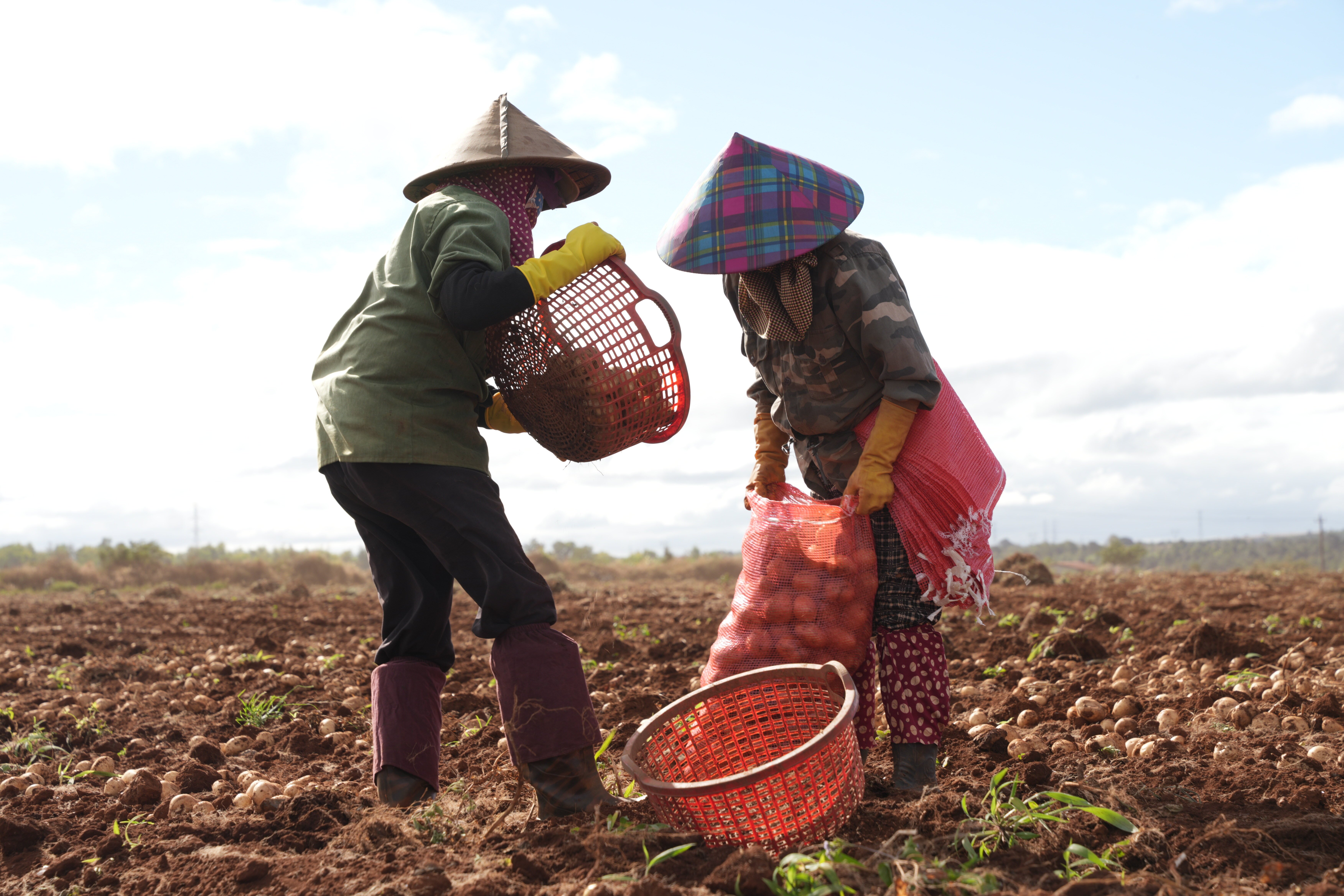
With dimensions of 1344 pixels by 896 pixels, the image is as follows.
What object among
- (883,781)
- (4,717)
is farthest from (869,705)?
(4,717)

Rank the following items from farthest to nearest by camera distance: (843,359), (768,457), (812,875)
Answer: (768,457) → (843,359) → (812,875)

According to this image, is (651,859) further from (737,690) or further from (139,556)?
(139,556)

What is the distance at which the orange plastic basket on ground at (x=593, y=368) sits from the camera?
2.62 m

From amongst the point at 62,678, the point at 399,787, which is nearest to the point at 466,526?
the point at 399,787

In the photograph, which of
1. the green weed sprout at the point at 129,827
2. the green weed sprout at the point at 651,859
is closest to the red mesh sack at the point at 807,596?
the green weed sprout at the point at 651,859

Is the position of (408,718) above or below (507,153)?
below

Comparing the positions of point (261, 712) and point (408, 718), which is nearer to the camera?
point (408, 718)

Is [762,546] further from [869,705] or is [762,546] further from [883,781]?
[883,781]

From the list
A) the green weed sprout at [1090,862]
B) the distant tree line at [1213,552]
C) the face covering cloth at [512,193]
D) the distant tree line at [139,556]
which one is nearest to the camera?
the green weed sprout at [1090,862]

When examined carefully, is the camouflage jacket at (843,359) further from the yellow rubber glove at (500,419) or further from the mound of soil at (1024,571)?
the mound of soil at (1024,571)

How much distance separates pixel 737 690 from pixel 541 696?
20.1 inches

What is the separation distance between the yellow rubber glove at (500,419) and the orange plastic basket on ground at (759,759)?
Result: 3.21 feet

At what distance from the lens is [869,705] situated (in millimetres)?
2832

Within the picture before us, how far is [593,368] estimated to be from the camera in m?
2.62
